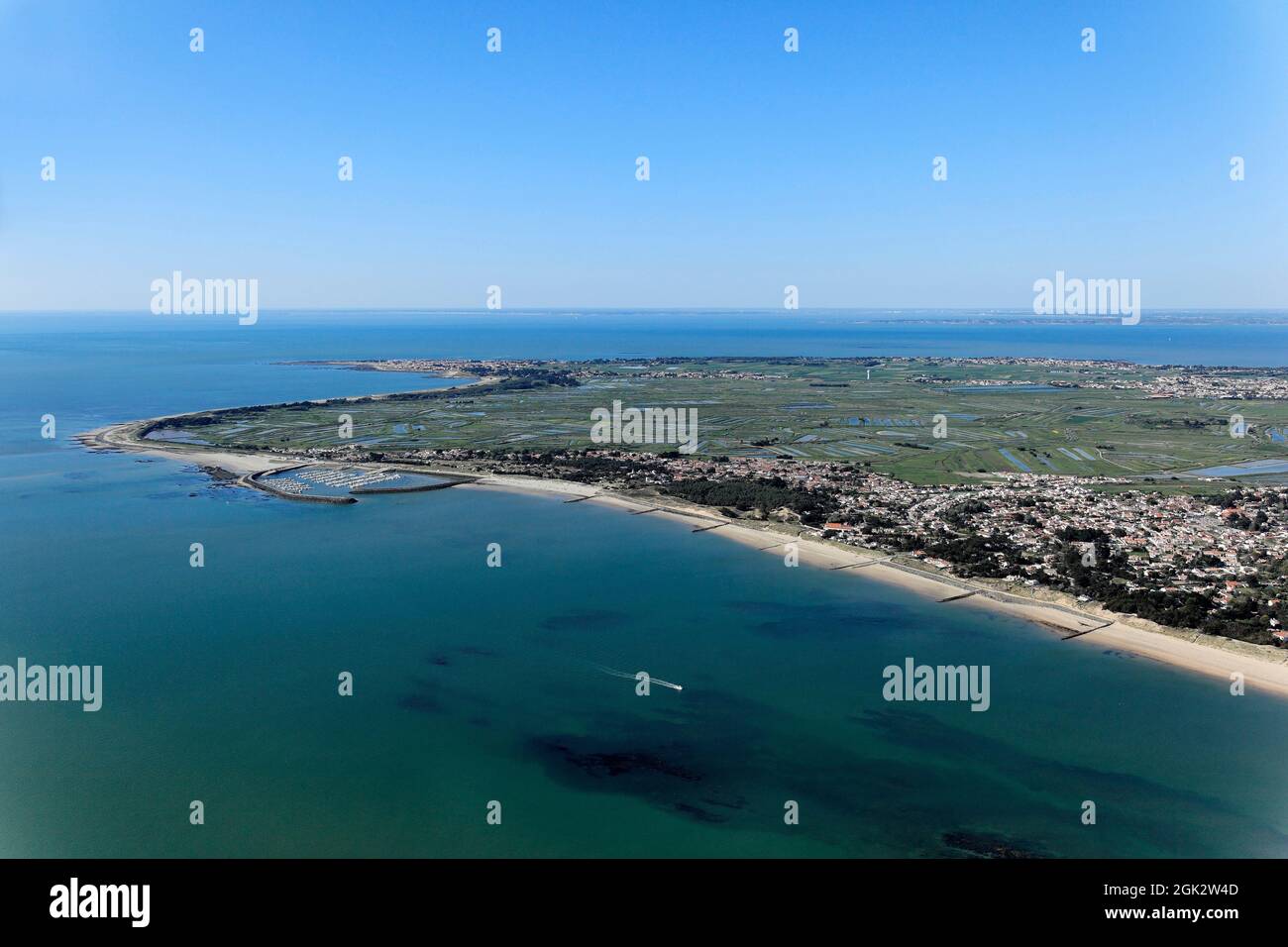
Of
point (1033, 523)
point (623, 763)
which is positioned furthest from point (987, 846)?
point (1033, 523)

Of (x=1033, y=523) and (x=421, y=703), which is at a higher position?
(x=1033, y=523)

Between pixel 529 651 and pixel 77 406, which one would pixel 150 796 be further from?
pixel 77 406

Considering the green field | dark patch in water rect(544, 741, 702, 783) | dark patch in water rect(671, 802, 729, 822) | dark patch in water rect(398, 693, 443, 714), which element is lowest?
dark patch in water rect(671, 802, 729, 822)

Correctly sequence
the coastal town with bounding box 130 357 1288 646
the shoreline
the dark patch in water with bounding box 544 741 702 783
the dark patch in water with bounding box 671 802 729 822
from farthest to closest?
the coastal town with bounding box 130 357 1288 646 < the shoreline < the dark patch in water with bounding box 544 741 702 783 < the dark patch in water with bounding box 671 802 729 822

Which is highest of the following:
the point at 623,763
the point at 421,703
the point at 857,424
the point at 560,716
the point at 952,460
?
the point at 857,424

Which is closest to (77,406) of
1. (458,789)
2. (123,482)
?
(123,482)

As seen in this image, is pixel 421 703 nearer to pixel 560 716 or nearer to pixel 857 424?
pixel 560 716

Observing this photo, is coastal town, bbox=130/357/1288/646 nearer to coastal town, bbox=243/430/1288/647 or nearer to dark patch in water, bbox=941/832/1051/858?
coastal town, bbox=243/430/1288/647

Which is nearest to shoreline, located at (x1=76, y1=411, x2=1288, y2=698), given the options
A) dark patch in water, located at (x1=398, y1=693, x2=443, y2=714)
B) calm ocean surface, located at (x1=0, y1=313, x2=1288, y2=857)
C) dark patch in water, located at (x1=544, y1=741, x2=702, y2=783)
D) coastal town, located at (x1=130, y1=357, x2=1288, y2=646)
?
coastal town, located at (x1=130, y1=357, x2=1288, y2=646)

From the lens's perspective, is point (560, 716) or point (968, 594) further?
point (968, 594)
